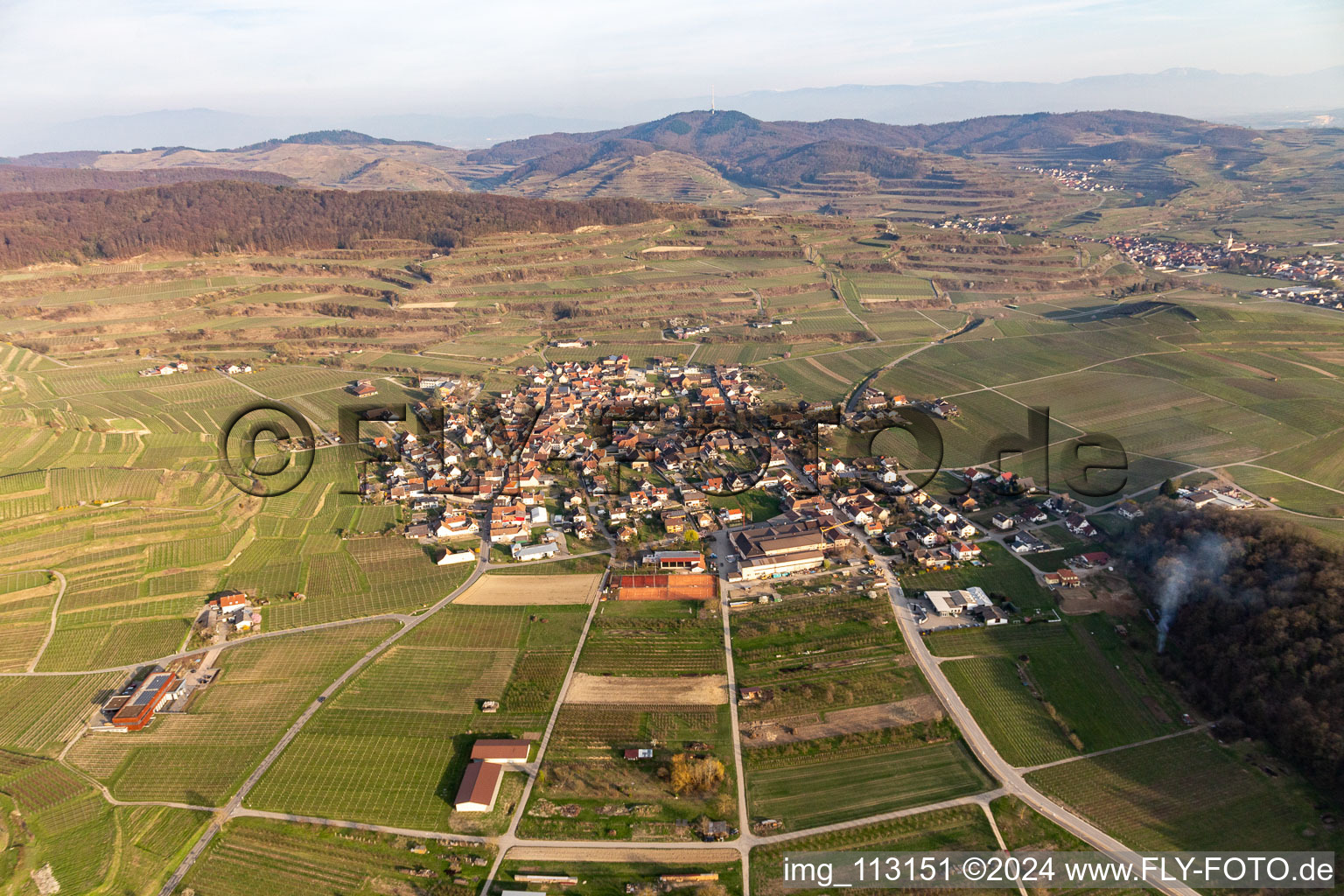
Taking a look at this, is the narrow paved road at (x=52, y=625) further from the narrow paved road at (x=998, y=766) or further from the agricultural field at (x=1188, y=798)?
the agricultural field at (x=1188, y=798)

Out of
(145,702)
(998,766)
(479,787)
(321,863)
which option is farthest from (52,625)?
(998,766)

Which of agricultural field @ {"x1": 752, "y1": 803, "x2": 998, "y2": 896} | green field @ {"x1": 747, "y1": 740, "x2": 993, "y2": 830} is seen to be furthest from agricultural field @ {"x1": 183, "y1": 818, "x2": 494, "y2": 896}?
green field @ {"x1": 747, "y1": 740, "x2": 993, "y2": 830}

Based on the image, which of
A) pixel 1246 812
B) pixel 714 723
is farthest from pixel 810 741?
pixel 1246 812

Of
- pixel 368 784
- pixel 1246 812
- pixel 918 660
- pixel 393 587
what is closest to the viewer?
pixel 1246 812

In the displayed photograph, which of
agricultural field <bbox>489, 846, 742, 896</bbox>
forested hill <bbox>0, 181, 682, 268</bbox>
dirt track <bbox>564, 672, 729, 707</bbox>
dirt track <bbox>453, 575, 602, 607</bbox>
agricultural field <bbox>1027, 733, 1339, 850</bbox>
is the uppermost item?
forested hill <bbox>0, 181, 682, 268</bbox>

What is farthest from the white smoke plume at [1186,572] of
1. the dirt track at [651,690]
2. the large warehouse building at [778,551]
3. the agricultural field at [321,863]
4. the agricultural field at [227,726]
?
the agricultural field at [227,726]

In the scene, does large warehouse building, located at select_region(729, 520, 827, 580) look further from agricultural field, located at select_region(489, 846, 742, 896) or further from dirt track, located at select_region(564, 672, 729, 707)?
agricultural field, located at select_region(489, 846, 742, 896)

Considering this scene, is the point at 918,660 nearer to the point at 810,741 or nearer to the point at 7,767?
the point at 810,741
